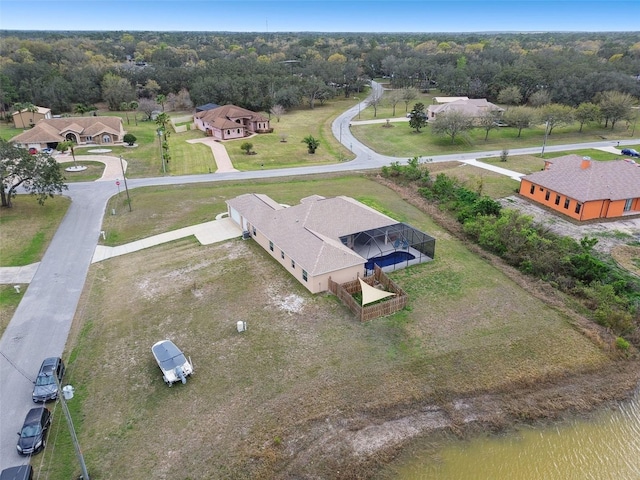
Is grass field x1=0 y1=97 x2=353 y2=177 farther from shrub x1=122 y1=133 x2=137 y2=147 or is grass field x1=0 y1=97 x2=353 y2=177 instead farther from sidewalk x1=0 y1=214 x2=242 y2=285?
sidewalk x1=0 y1=214 x2=242 y2=285

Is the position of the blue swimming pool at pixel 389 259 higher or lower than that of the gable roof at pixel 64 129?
lower

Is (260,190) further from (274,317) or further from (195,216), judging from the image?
(274,317)

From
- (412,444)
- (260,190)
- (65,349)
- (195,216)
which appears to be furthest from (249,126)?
(412,444)

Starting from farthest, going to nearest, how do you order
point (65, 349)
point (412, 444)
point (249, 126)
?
point (249, 126)
point (65, 349)
point (412, 444)

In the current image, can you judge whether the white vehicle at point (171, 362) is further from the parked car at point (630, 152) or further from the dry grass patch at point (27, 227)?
the parked car at point (630, 152)

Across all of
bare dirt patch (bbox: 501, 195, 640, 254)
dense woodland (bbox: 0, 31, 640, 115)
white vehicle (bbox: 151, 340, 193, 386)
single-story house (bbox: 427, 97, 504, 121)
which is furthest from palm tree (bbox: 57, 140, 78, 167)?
single-story house (bbox: 427, 97, 504, 121)

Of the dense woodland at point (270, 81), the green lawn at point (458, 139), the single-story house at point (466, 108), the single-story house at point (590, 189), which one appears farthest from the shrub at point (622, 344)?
the dense woodland at point (270, 81)

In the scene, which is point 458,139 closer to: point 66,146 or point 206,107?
point 206,107
